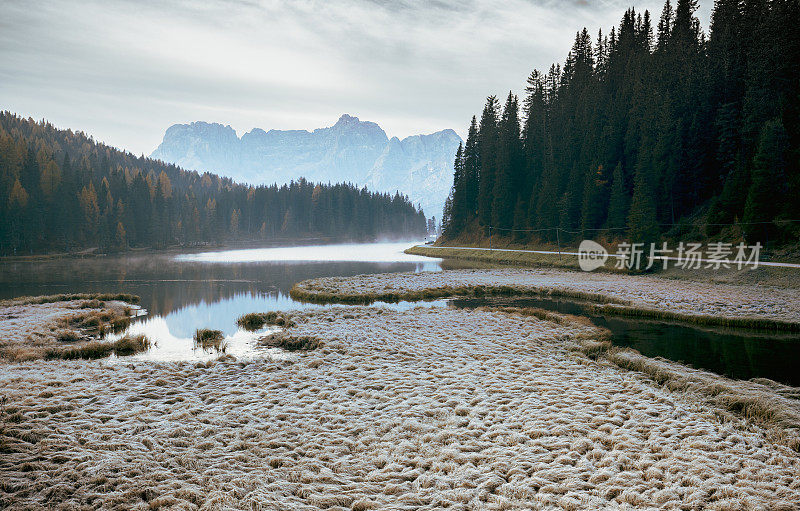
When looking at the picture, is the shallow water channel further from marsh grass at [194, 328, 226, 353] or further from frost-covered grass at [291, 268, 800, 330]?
marsh grass at [194, 328, 226, 353]

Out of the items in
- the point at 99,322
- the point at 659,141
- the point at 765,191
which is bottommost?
the point at 99,322

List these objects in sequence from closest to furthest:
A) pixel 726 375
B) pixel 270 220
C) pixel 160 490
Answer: pixel 160 490 < pixel 726 375 < pixel 270 220

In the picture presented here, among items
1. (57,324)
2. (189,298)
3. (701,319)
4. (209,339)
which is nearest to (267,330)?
(209,339)

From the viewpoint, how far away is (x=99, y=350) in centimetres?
1479

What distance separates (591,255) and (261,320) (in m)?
40.6

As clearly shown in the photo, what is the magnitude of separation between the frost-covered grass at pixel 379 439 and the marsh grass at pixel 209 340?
9.68 ft

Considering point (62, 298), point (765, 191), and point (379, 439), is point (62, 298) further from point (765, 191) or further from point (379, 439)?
point (765, 191)

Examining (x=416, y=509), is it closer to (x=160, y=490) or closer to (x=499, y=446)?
(x=499, y=446)

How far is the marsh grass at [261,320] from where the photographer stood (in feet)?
63.7

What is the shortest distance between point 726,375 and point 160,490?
14.0 metres

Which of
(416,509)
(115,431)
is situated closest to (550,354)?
(416,509)

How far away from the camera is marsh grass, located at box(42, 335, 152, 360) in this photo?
14312 millimetres

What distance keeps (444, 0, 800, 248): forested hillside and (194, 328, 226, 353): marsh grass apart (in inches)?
1475

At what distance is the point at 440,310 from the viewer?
22.4m
